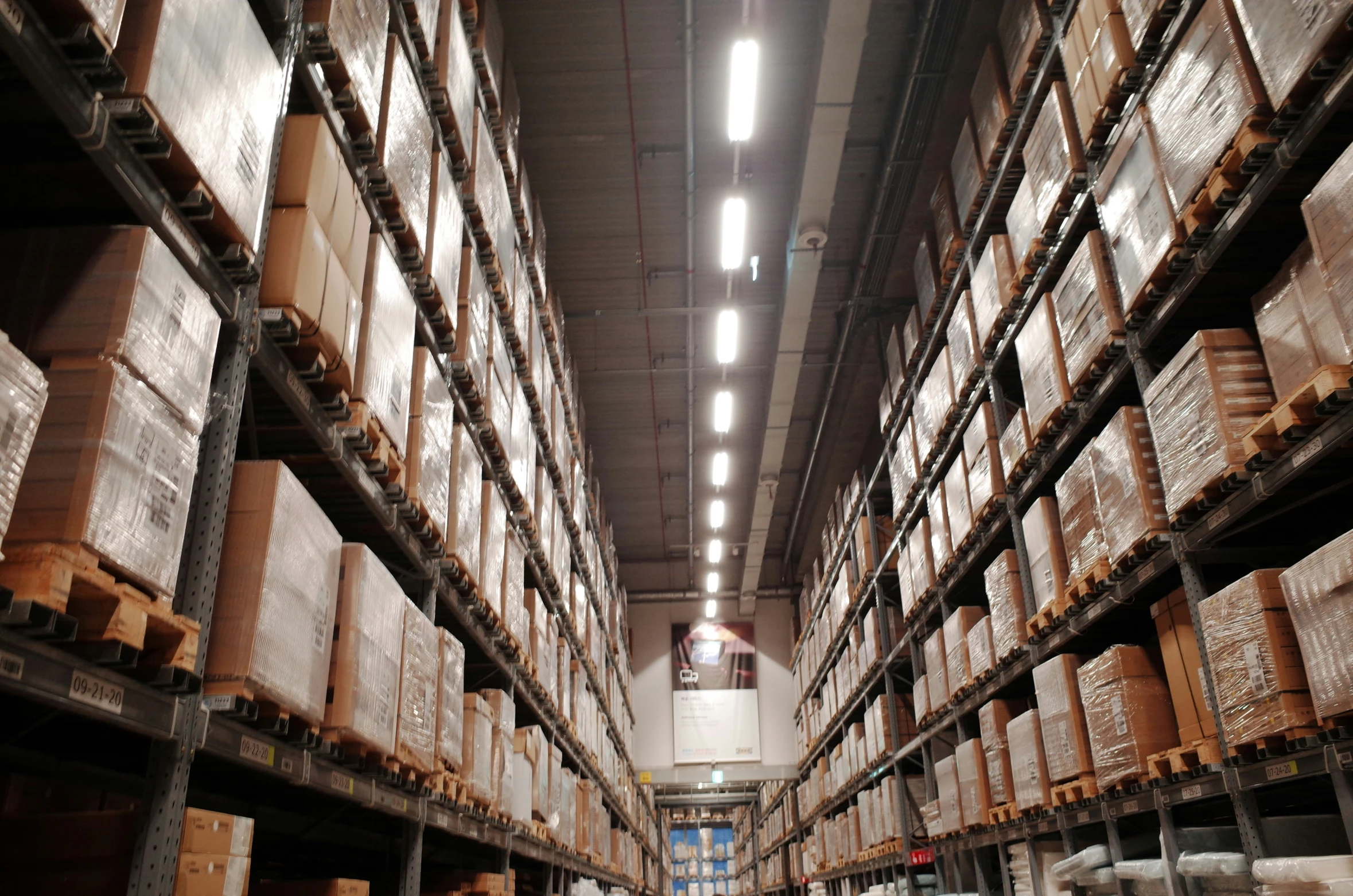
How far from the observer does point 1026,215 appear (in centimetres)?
664

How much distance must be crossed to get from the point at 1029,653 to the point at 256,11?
242 inches

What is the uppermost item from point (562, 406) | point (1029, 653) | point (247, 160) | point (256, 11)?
point (562, 406)

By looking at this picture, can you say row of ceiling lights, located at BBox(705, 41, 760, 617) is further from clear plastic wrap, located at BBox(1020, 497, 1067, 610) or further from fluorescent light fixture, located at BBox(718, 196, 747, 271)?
clear plastic wrap, located at BBox(1020, 497, 1067, 610)

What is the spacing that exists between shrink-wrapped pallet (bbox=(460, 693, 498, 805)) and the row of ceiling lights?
5.38 metres

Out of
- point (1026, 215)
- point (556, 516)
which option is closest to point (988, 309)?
point (1026, 215)

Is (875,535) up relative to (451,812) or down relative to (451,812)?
up

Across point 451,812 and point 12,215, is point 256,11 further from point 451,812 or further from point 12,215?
point 451,812

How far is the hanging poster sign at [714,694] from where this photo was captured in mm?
21531

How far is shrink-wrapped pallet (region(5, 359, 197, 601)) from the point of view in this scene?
2.29 metres

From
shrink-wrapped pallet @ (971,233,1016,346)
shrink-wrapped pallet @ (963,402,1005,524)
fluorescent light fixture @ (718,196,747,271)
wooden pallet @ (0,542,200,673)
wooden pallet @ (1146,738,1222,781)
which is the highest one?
fluorescent light fixture @ (718,196,747,271)

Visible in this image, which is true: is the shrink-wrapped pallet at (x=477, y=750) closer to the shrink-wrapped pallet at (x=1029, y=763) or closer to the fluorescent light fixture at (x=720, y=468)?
the shrink-wrapped pallet at (x=1029, y=763)

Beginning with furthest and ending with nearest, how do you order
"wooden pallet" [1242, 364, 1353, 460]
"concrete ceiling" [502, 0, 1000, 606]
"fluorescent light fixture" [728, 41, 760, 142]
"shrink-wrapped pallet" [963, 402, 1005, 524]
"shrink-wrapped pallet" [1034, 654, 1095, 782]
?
"concrete ceiling" [502, 0, 1000, 606] < "fluorescent light fixture" [728, 41, 760, 142] < "shrink-wrapped pallet" [963, 402, 1005, 524] < "shrink-wrapped pallet" [1034, 654, 1095, 782] < "wooden pallet" [1242, 364, 1353, 460]

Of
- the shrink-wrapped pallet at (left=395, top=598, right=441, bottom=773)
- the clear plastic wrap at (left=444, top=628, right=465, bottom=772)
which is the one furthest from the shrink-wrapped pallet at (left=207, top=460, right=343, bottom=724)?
the clear plastic wrap at (left=444, top=628, right=465, bottom=772)

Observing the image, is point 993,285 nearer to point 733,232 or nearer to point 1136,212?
point 1136,212
